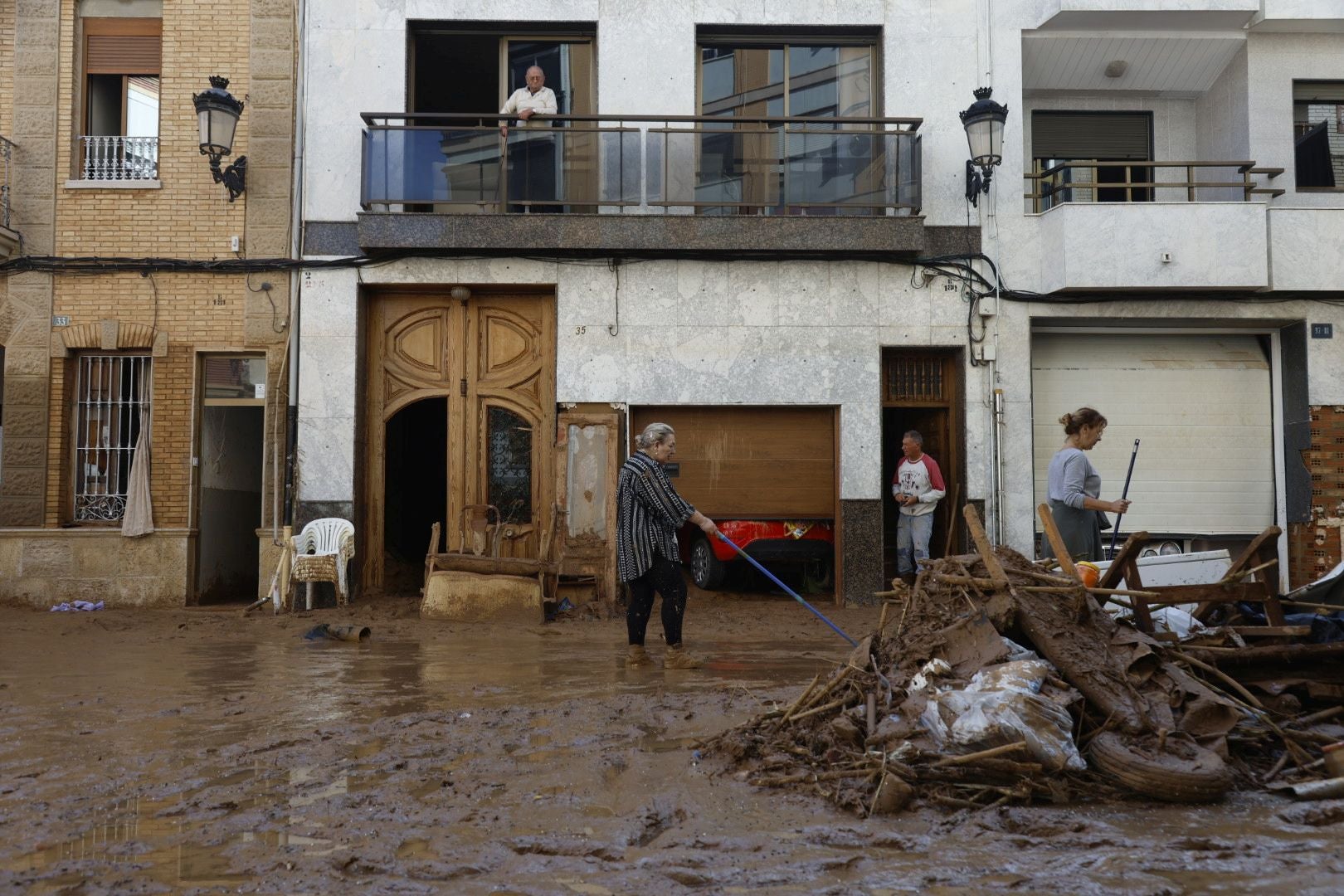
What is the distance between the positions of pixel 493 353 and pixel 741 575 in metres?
3.94

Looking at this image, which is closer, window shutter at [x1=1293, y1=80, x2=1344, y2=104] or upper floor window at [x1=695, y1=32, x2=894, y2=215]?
upper floor window at [x1=695, y1=32, x2=894, y2=215]

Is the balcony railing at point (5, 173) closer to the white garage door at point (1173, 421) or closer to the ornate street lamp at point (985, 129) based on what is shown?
the ornate street lamp at point (985, 129)

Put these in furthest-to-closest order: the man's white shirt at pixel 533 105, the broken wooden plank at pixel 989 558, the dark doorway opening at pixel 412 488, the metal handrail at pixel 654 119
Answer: the dark doorway opening at pixel 412 488
the man's white shirt at pixel 533 105
the metal handrail at pixel 654 119
the broken wooden plank at pixel 989 558

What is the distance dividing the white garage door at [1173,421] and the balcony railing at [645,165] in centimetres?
296

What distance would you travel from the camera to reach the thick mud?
3.71 metres

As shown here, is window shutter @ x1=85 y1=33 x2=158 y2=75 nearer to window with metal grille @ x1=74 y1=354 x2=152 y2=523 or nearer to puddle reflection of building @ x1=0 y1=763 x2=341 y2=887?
window with metal grille @ x1=74 y1=354 x2=152 y2=523

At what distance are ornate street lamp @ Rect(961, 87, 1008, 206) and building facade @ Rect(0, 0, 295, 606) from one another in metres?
7.80

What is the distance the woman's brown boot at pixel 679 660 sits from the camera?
26.0 feet

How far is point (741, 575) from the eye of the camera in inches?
519

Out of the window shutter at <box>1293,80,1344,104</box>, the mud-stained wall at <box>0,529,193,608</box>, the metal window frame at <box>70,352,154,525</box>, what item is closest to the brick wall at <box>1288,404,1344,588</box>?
the window shutter at <box>1293,80,1344,104</box>

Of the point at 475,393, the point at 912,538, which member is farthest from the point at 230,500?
the point at 912,538

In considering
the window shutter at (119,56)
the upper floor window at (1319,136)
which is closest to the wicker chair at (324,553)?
the window shutter at (119,56)

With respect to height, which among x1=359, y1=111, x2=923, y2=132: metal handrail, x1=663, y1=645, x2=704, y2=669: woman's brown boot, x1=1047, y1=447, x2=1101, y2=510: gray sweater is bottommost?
x1=663, y1=645, x2=704, y2=669: woman's brown boot

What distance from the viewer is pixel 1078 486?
7.88 m
